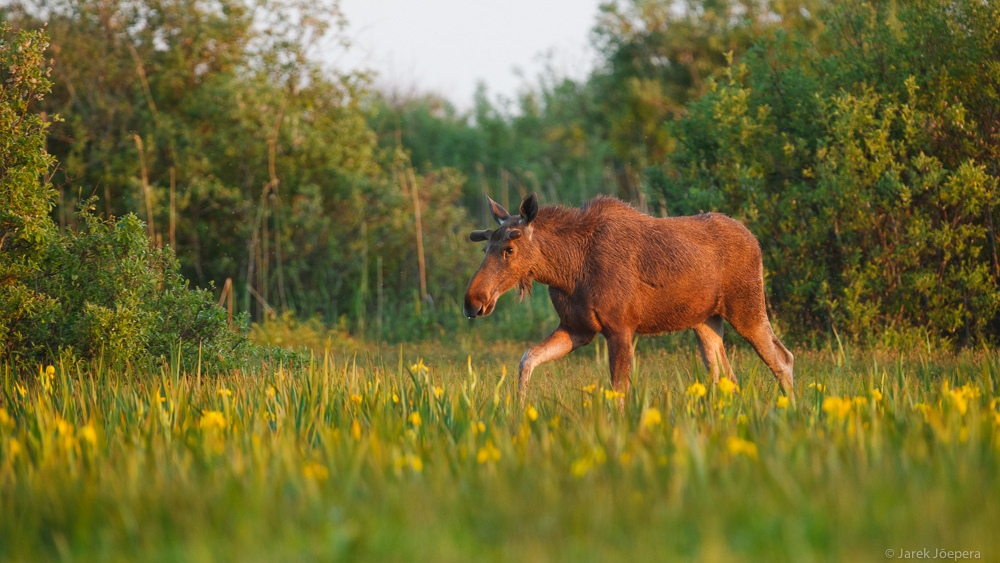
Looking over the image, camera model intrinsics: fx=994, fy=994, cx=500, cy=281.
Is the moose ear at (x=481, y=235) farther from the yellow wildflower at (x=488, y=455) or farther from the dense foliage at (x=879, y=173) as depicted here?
the yellow wildflower at (x=488, y=455)

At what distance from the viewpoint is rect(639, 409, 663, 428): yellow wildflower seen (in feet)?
15.1

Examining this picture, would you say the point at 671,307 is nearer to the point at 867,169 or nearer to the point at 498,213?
the point at 498,213

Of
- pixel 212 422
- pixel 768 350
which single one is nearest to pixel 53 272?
pixel 212 422

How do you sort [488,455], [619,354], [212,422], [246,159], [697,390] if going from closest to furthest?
[488,455], [212,422], [697,390], [619,354], [246,159]

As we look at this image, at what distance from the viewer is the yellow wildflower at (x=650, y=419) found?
4.61 m

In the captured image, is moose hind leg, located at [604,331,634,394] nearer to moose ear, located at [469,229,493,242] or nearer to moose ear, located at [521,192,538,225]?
moose ear, located at [521,192,538,225]

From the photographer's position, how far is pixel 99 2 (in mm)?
14750

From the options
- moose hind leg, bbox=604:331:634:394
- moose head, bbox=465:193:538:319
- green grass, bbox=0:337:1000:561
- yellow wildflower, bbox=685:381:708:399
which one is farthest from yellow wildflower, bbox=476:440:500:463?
moose head, bbox=465:193:538:319

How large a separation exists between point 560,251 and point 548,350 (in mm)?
826

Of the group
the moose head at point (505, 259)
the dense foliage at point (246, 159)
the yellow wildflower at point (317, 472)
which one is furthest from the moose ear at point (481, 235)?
the dense foliage at point (246, 159)

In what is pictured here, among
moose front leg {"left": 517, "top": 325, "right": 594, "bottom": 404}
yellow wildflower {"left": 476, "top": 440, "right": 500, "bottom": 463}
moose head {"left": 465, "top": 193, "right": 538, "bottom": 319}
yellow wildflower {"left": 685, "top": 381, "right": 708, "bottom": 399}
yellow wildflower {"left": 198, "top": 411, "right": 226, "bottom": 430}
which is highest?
moose head {"left": 465, "top": 193, "right": 538, "bottom": 319}

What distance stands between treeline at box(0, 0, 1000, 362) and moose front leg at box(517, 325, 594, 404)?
2.81 m

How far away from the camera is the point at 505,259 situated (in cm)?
785

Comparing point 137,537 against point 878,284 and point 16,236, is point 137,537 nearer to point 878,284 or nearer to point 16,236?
point 16,236
